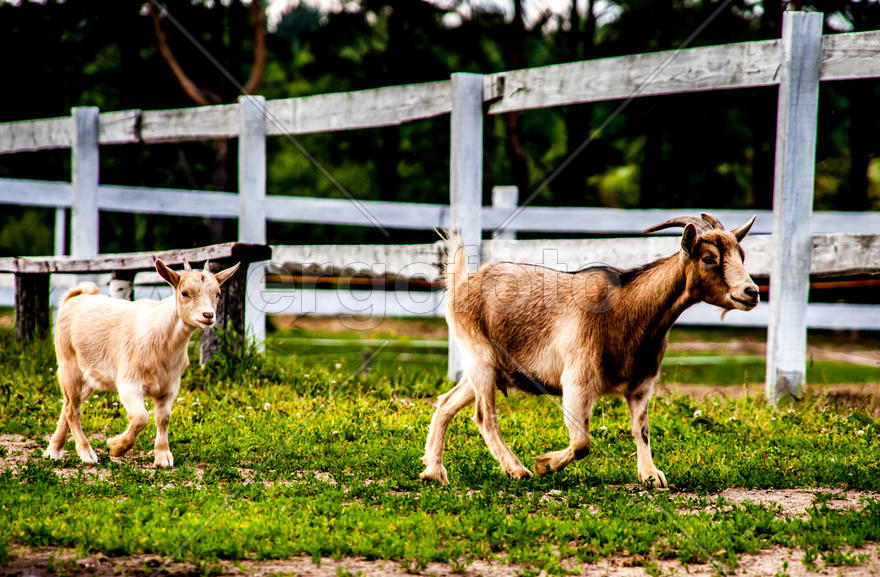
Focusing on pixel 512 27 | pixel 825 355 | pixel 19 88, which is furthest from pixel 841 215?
pixel 19 88

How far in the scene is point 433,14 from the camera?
18094 mm

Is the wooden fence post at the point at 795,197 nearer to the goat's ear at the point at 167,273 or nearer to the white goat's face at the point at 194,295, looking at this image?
the white goat's face at the point at 194,295

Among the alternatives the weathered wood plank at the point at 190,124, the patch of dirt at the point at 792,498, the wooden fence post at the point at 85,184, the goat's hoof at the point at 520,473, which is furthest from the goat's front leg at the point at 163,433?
the wooden fence post at the point at 85,184

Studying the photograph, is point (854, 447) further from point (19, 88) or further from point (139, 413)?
point (19, 88)

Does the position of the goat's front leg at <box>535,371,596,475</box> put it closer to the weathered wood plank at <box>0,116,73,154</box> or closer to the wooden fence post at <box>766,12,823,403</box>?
the wooden fence post at <box>766,12,823,403</box>

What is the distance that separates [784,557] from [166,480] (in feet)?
11.4

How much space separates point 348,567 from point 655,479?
2298mm

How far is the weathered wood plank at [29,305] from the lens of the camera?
28.8 ft

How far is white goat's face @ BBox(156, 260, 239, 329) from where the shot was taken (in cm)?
542

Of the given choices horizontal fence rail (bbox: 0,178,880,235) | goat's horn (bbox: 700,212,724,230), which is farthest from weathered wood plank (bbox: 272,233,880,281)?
goat's horn (bbox: 700,212,724,230)

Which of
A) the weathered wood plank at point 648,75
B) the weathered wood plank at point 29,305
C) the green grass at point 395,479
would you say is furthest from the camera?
the weathered wood plank at point 29,305

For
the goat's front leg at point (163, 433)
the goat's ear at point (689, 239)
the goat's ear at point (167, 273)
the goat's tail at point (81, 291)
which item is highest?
the goat's ear at point (689, 239)

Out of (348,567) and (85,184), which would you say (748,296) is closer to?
(348,567)

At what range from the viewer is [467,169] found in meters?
8.45
